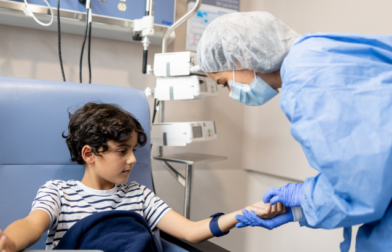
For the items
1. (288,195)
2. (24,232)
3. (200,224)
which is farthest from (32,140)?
(288,195)

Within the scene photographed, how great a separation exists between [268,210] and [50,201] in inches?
26.5

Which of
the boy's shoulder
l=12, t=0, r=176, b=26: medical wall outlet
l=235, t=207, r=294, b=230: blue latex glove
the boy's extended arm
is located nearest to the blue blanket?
the boy's extended arm

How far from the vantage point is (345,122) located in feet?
2.37

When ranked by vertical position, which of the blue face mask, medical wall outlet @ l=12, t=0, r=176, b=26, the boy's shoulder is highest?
medical wall outlet @ l=12, t=0, r=176, b=26

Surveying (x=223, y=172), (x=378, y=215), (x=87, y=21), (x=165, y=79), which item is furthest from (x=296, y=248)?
(x=87, y=21)

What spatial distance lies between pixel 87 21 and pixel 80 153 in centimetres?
84

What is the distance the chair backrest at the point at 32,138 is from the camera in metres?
1.10

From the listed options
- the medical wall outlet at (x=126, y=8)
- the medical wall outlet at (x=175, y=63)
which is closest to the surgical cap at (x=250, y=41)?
the medical wall outlet at (x=175, y=63)

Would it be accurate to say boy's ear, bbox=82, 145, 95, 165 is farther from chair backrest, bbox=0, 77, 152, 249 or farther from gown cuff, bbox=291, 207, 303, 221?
gown cuff, bbox=291, 207, 303, 221

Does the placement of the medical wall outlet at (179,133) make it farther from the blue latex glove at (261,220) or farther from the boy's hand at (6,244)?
the boy's hand at (6,244)

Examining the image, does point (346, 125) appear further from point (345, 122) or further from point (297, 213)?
point (297, 213)

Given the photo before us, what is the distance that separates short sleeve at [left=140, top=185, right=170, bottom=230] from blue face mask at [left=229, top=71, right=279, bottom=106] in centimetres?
48

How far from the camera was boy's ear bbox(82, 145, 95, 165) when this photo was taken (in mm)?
1116

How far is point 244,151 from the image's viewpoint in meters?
2.53
